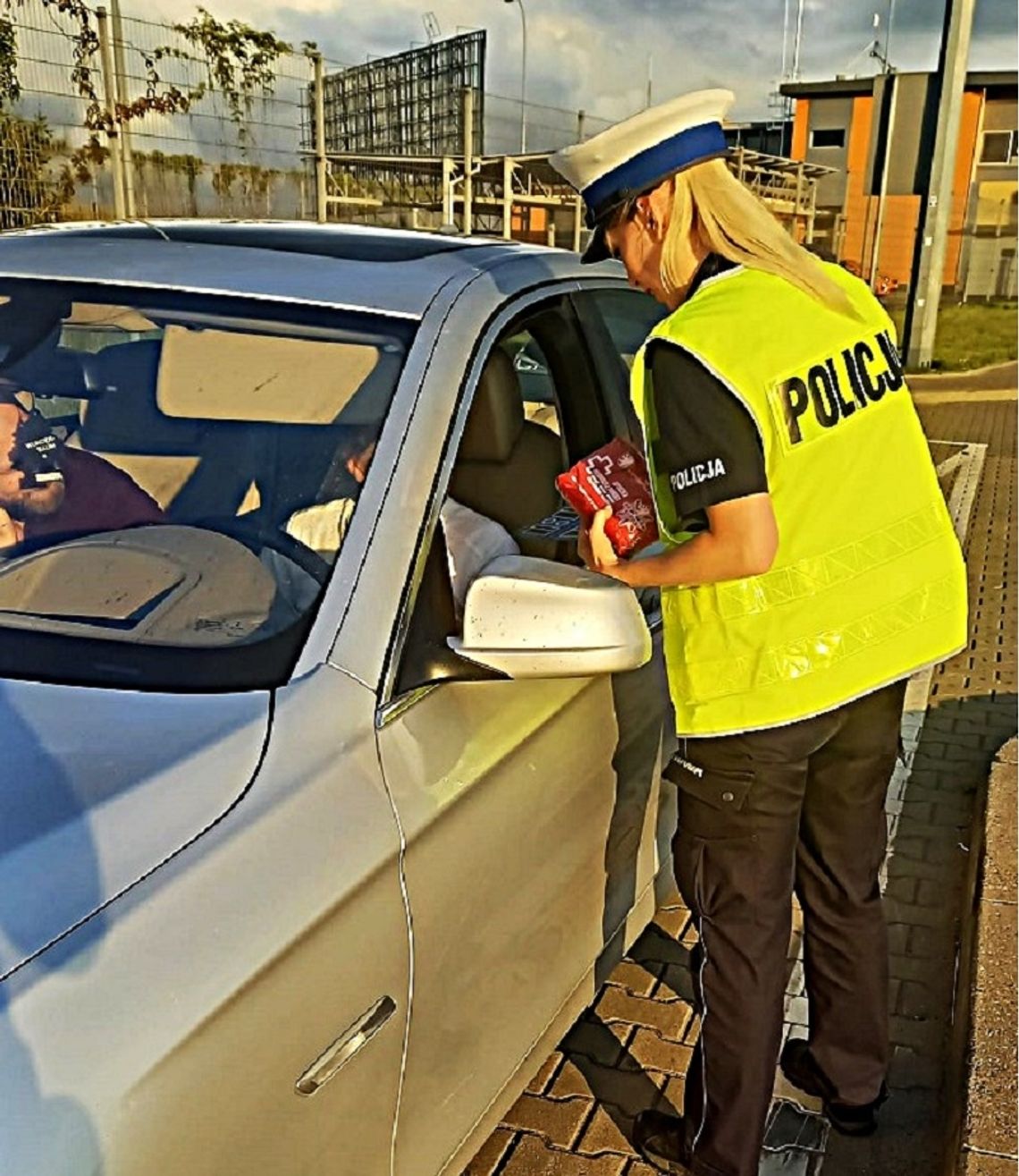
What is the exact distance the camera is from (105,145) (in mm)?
8406

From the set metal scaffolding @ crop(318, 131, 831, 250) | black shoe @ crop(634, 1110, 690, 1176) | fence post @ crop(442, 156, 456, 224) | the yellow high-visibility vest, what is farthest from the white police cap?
fence post @ crop(442, 156, 456, 224)

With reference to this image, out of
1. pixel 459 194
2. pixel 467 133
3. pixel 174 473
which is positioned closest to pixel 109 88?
pixel 467 133

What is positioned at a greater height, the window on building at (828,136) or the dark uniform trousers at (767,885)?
the window on building at (828,136)

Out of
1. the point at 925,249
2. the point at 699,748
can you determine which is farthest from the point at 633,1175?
the point at 925,249

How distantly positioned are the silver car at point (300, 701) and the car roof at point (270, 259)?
0.04 ft

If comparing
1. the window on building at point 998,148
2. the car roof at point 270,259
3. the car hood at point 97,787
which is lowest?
the car hood at point 97,787

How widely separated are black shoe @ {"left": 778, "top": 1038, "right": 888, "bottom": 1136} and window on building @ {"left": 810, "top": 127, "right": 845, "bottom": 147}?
46491mm

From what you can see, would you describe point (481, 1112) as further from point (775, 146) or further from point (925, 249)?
point (775, 146)

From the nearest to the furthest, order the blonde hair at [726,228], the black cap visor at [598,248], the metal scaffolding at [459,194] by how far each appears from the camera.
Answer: the blonde hair at [726,228]
the black cap visor at [598,248]
the metal scaffolding at [459,194]

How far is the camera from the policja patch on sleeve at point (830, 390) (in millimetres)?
1872

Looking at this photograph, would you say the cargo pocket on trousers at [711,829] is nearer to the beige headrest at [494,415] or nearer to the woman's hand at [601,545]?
the woman's hand at [601,545]

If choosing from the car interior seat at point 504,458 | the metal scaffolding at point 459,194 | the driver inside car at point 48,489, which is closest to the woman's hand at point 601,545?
the car interior seat at point 504,458

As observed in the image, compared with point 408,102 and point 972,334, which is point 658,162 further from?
point 972,334

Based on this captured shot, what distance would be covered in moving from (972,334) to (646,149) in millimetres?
27007
